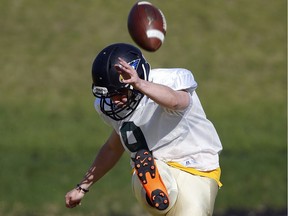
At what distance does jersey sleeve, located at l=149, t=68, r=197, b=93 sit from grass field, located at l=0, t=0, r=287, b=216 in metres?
3.50

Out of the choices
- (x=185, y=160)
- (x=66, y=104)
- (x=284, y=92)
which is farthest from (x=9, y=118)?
(x=185, y=160)

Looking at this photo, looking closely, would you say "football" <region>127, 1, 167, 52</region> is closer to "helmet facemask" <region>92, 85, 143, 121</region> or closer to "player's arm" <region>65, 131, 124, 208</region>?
"player's arm" <region>65, 131, 124, 208</region>

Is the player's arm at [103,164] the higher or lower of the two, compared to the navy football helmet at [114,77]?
lower

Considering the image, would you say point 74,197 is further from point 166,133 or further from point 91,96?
point 91,96

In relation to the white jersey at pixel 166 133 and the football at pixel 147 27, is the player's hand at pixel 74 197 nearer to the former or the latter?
the white jersey at pixel 166 133

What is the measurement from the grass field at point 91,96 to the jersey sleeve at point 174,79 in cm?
350

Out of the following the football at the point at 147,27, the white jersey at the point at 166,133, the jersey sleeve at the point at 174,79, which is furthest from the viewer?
the football at the point at 147,27

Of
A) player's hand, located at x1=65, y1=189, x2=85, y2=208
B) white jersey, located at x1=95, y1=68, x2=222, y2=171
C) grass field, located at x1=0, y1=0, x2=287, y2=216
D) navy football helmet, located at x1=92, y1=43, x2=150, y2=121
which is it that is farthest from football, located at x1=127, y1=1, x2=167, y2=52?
grass field, located at x1=0, y1=0, x2=287, y2=216

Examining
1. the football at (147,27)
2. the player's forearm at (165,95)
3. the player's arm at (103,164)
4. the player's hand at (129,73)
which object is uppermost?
the football at (147,27)

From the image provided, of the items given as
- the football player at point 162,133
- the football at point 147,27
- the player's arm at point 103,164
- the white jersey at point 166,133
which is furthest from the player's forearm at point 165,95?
the football at point 147,27

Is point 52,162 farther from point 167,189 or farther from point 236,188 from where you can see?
point 167,189

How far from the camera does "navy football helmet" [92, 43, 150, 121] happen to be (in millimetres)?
4488

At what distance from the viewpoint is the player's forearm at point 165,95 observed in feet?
14.0

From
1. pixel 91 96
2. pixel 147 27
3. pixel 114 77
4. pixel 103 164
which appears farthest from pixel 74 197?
pixel 91 96
